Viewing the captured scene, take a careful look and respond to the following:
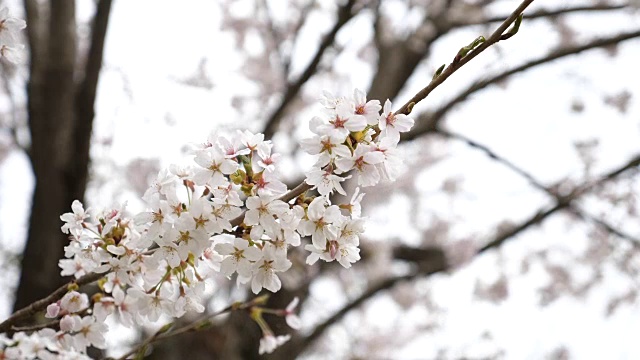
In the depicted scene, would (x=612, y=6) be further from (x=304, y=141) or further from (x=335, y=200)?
(x=304, y=141)

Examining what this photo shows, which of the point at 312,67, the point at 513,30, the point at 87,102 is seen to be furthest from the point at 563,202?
the point at 513,30

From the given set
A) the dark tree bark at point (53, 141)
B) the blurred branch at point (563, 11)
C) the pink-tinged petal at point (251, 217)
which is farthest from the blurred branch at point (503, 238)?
the pink-tinged petal at point (251, 217)

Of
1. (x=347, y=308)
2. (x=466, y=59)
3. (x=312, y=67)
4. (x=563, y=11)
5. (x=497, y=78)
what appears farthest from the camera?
(x=347, y=308)

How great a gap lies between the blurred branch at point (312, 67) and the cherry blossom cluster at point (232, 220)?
1.93 m

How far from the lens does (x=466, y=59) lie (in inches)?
33.2

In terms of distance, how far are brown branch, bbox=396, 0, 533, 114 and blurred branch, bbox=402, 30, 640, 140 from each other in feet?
5.86

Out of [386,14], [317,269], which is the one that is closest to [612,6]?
[386,14]

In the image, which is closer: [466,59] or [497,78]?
[466,59]

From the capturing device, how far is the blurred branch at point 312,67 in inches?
109

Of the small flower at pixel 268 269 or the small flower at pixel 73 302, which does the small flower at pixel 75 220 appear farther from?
the small flower at pixel 268 269

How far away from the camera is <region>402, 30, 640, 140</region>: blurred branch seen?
2813 mm

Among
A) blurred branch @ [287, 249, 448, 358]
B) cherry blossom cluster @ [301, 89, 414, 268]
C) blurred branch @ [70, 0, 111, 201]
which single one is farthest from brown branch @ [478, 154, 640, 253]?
cherry blossom cluster @ [301, 89, 414, 268]

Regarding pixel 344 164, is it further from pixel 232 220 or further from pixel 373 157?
pixel 232 220

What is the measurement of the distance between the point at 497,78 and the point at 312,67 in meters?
0.89
